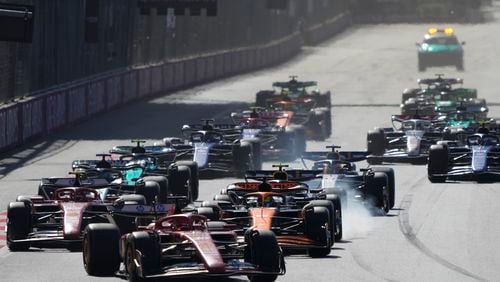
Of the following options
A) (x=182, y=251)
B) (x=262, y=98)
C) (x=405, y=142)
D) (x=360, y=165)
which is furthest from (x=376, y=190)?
(x=262, y=98)

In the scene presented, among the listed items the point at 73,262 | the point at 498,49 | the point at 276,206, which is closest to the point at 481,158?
the point at 276,206

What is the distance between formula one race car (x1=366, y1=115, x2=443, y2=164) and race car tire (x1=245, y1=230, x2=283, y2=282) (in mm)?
16855

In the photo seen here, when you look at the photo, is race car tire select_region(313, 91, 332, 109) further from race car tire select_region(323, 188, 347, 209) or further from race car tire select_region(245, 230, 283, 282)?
race car tire select_region(245, 230, 283, 282)

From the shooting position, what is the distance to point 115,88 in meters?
52.2

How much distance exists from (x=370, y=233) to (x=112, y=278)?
19.0 feet

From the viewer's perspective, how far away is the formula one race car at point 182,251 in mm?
16891

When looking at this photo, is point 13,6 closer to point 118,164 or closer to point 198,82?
point 118,164

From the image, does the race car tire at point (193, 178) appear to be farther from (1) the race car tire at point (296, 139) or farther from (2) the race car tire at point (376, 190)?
(1) the race car tire at point (296, 139)

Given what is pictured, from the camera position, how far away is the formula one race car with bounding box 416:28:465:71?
7550 centimetres

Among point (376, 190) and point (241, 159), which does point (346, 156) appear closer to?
point (376, 190)

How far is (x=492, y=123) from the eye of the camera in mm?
35656

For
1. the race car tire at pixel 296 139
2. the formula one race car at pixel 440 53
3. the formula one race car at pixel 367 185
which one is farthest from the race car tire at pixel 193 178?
the formula one race car at pixel 440 53

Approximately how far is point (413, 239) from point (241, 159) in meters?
9.99

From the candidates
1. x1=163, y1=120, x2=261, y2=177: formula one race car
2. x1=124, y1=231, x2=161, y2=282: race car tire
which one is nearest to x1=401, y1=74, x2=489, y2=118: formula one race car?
x1=163, y1=120, x2=261, y2=177: formula one race car
